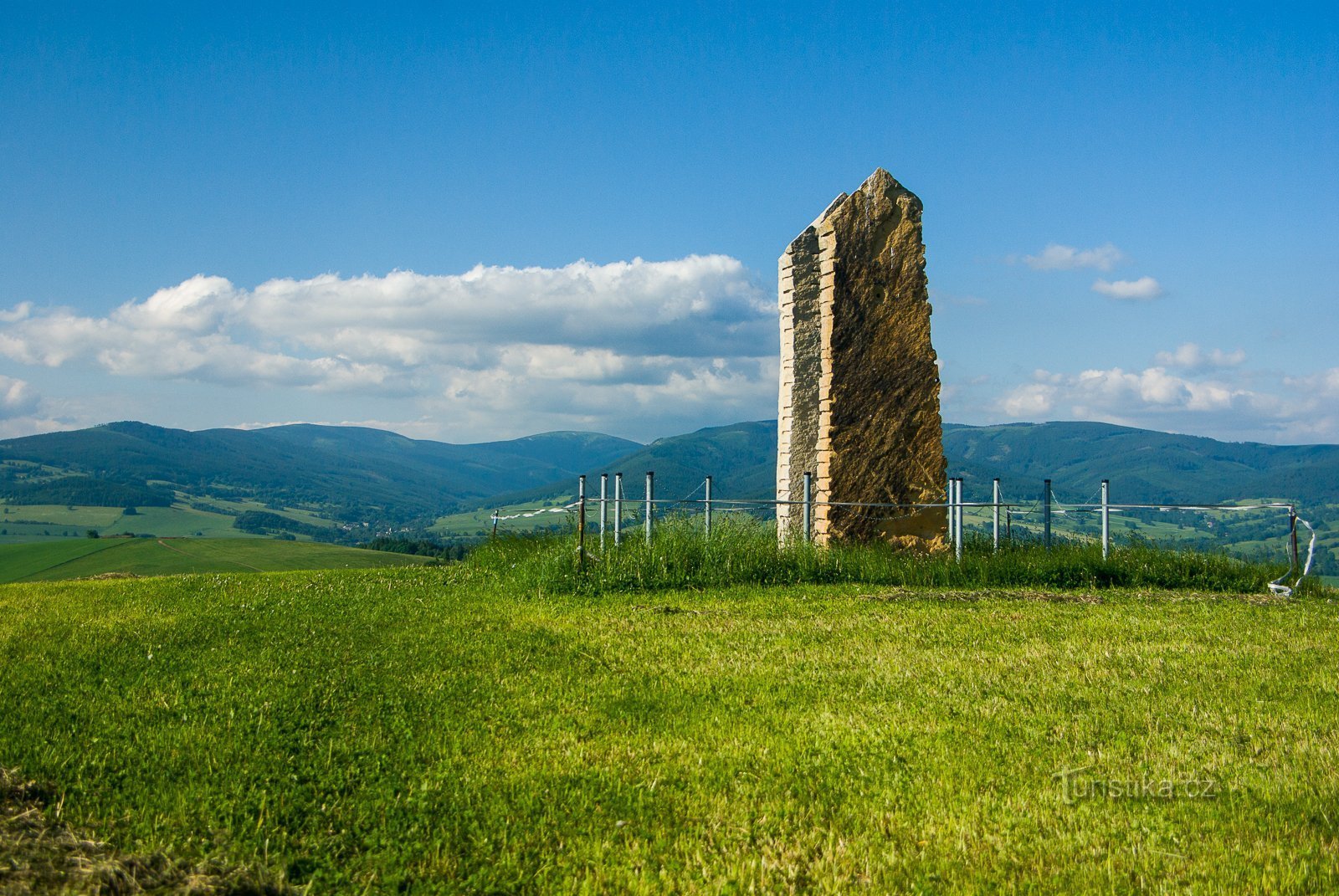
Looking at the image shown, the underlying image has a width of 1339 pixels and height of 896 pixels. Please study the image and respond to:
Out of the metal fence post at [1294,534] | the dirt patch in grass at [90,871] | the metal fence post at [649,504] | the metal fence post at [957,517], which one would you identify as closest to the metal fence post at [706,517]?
the metal fence post at [649,504]

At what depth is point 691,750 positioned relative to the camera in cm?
555

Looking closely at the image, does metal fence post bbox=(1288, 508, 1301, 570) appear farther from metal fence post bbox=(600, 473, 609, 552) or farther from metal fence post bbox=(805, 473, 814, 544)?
metal fence post bbox=(600, 473, 609, 552)

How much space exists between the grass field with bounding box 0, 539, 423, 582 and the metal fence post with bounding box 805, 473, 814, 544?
2670 cm

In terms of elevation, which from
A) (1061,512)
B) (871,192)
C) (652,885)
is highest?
(871,192)

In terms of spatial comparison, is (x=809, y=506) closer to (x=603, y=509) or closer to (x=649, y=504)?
(x=649, y=504)

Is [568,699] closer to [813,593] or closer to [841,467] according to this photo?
[813,593]

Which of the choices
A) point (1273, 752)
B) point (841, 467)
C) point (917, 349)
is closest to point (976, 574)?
point (841, 467)

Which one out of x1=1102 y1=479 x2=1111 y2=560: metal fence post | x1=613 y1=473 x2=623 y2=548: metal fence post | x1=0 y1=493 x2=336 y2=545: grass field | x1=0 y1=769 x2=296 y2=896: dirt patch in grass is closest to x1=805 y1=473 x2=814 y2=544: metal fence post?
x1=613 y1=473 x2=623 y2=548: metal fence post

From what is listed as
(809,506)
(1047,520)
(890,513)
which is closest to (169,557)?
(809,506)

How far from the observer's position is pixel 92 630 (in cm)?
860

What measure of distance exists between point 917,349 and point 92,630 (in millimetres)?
12142

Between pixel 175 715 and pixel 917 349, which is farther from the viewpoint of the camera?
pixel 917 349

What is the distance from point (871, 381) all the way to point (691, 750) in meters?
10.6

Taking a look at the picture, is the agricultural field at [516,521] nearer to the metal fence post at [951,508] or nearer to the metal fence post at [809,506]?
the metal fence post at [809,506]
